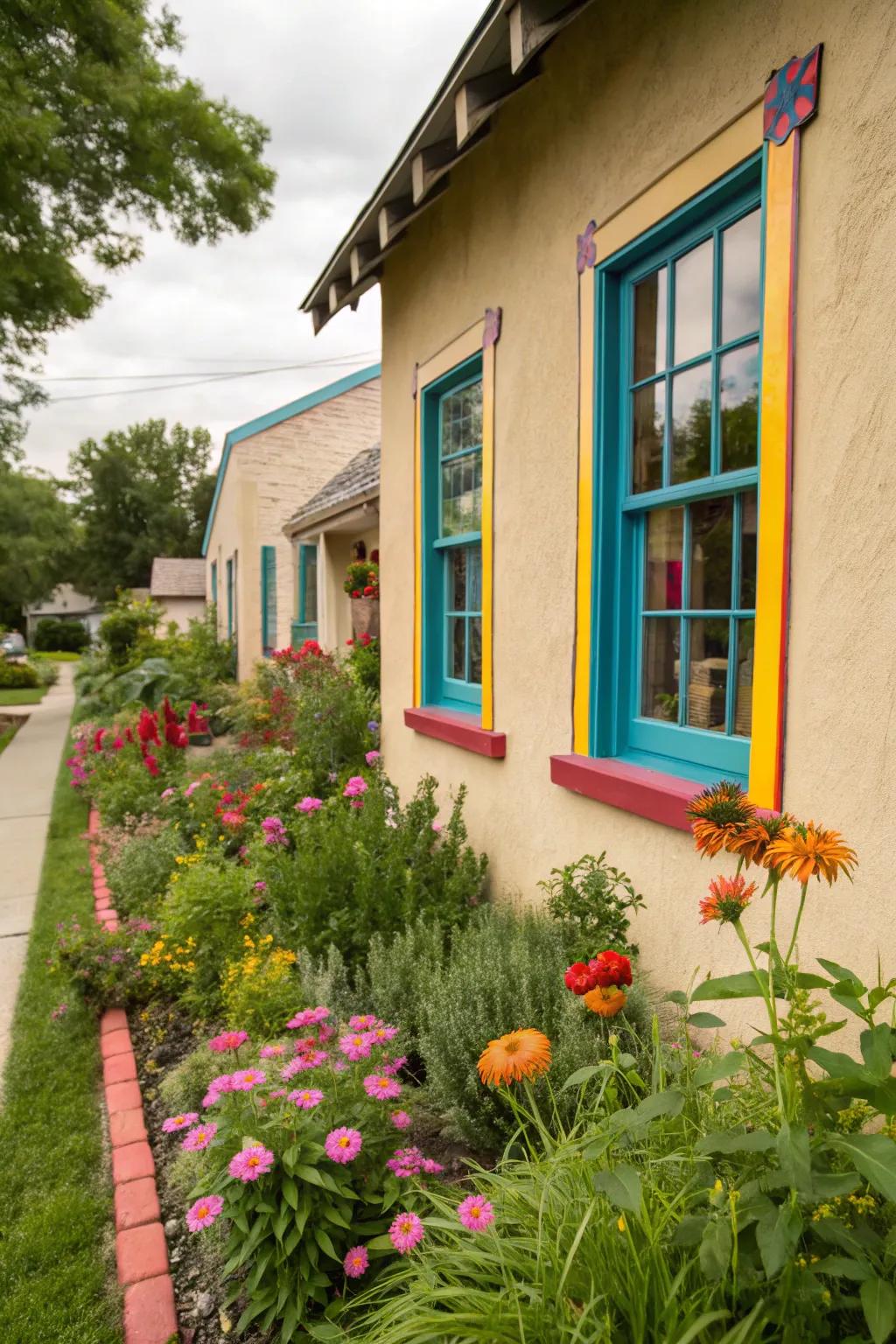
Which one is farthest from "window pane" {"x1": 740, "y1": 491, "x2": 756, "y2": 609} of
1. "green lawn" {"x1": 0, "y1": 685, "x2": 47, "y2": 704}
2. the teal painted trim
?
"green lawn" {"x1": 0, "y1": 685, "x2": 47, "y2": 704}

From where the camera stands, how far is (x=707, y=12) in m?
2.41

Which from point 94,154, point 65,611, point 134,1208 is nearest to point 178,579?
point 94,154

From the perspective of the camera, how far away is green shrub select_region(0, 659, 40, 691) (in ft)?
84.0

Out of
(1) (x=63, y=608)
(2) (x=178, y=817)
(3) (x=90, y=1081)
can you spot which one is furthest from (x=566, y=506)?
(1) (x=63, y=608)

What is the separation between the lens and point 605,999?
2.00 metres

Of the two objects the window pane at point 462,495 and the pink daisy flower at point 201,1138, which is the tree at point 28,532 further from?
the pink daisy flower at point 201,1138

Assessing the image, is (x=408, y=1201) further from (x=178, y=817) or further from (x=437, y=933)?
(x=178, y=817)

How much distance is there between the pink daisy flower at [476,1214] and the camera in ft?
5.24

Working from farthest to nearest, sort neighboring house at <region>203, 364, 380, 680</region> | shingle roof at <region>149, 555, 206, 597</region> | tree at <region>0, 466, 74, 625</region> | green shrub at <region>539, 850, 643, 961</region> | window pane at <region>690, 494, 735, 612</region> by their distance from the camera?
tree at <region>0, 466, 74, 625</region>
shingle roof at <region>149, 555, 206, 597</region>
neighboring house at <region>203, 364, 380, 680</region>
green shrub at <region>539, 850, 643, 961</region>
window pane at <region>690, 494, 735, 612</region>

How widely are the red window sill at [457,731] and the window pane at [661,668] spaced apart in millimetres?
957

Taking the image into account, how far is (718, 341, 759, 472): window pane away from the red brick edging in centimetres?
286

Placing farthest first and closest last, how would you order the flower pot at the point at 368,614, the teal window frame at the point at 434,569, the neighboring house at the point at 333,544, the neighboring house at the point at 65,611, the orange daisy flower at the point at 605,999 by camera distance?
1. the neighboring house at the point at 65,611
2. the neighboring house at the point at 333,544
3. the flower pot at the point at 368,614
4. the teal window frame at the point at 434,569
5. the orange daisy flower at the point at 605,999

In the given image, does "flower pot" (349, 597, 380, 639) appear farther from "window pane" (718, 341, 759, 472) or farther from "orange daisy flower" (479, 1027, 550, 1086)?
"orange daisy flower" (479, 1027, 550, 1086)

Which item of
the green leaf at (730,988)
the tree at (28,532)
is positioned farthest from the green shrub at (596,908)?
the tree at (28,532)
